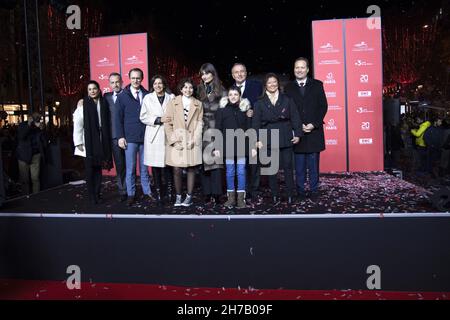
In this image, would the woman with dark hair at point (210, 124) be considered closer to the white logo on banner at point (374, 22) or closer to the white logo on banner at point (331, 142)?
the white logo on banner at point (331, 142)

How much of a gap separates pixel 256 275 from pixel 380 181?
3.15 m

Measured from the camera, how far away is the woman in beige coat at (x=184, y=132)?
15.3 feet

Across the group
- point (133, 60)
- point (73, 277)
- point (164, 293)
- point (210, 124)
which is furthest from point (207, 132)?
point (133, 60)

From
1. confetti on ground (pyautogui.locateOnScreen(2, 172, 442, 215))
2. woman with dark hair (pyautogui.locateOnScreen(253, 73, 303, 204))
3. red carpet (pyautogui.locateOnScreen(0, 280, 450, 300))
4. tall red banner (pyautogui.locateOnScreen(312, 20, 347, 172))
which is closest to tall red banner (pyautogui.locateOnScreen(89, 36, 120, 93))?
confetti on ground (pyautogui.locateOnScreen(2, 172, 442, 215))

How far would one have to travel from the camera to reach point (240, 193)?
15.1 feet

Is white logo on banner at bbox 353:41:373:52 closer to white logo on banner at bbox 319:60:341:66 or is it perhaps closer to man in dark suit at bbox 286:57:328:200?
white logo on banner at bbox 319:60:341:66

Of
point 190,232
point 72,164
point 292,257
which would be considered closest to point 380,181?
point 292,257

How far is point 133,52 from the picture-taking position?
348 inches

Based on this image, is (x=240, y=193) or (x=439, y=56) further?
(x=439, y=56)

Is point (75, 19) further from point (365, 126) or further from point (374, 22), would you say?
point (365, 126)

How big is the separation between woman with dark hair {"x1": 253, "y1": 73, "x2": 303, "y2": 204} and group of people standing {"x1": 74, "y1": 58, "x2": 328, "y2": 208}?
11 mm

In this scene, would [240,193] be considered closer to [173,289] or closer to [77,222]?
[173,289]

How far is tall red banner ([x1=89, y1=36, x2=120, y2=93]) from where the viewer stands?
8.89 m

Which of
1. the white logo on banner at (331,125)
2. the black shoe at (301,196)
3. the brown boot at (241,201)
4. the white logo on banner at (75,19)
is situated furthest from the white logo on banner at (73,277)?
the white logo on banner at (331,125)
